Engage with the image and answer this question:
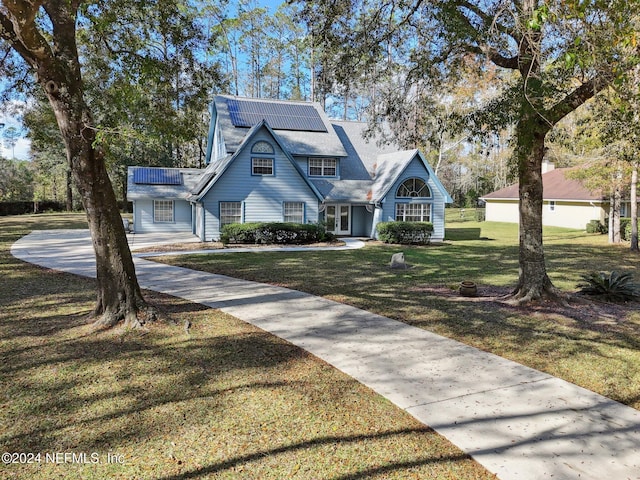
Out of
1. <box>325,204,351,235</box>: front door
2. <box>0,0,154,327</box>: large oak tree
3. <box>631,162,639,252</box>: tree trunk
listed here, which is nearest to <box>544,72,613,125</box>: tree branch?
<box>0,0,154,327</box>: large oak tree

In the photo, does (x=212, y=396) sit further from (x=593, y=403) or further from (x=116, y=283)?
(x=593, y=403)

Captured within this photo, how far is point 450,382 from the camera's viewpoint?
545 cm

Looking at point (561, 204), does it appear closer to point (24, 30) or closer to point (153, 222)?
point (153, 222)

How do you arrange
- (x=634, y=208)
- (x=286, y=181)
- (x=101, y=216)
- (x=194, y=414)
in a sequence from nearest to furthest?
(x=194, y=414) < (x=101, y=216) < (x=634, y=208) < (x=286, y=181)

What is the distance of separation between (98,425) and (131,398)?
579 millimetres

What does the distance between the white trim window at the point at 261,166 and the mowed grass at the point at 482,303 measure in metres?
6.04

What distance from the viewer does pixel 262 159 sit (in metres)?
22.5

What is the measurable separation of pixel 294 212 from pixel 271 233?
2.59 metres

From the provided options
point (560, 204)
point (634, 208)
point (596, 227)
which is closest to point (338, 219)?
point (634, 208)

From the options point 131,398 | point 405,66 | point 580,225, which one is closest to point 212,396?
point 131,398

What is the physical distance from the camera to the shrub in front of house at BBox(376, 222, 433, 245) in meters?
23.3

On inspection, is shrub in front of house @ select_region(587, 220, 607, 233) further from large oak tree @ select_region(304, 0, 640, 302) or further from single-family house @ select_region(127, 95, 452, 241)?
large oak tree @ select_region(304, 0, 640, 302)

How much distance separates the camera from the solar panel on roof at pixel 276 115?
84.2 ft

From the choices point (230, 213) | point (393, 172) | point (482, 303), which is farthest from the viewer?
point (393, 172)
